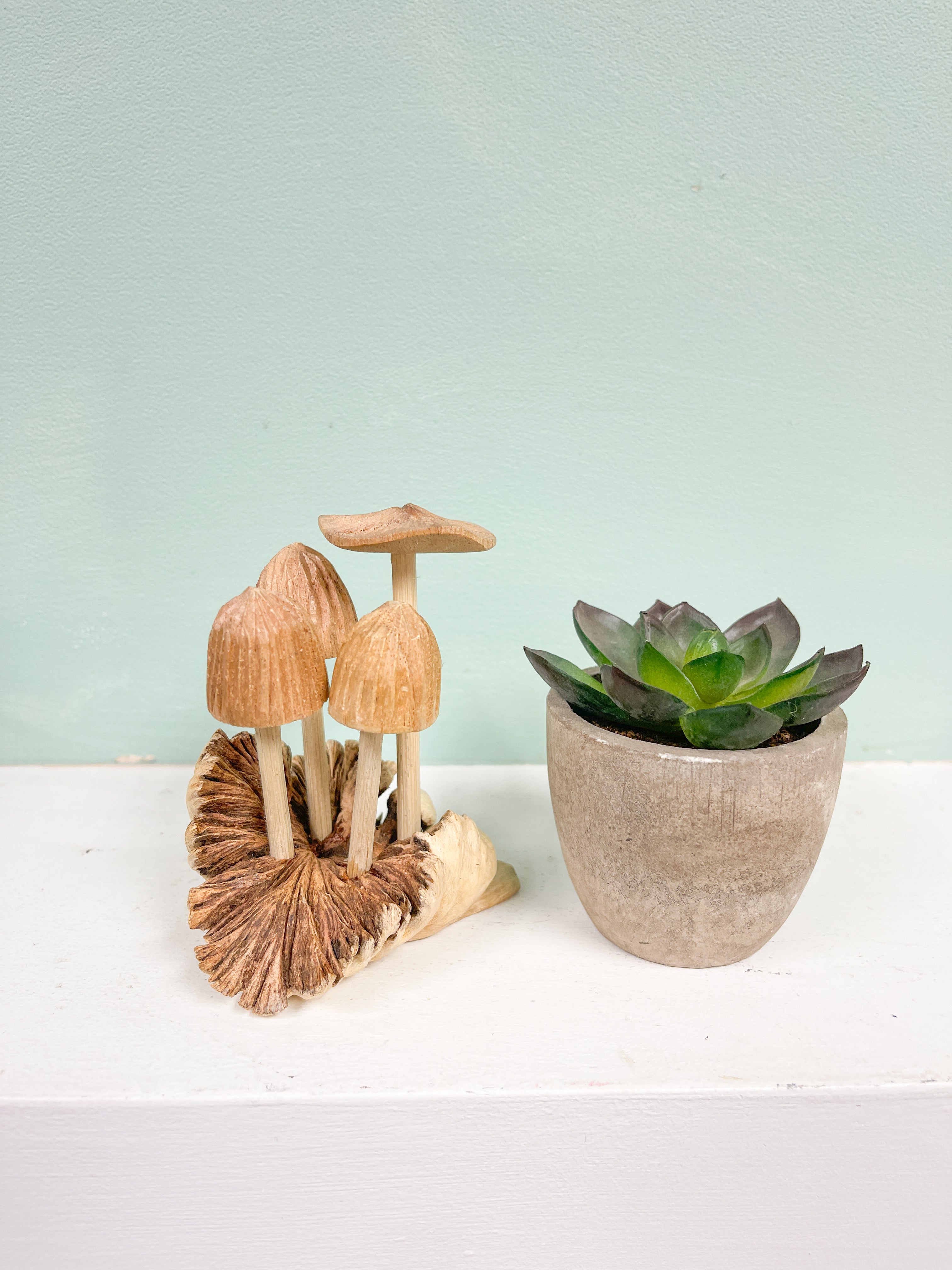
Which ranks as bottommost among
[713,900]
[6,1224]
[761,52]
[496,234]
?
[6,1224]

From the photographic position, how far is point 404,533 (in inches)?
15.4

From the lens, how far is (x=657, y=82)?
61 cm

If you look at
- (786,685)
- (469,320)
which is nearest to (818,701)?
(786,685)

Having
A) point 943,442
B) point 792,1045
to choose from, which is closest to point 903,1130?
point 792,1045

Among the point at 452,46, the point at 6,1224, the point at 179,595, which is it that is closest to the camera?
the point at 6,1224

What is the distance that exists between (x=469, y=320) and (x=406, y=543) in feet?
1.02

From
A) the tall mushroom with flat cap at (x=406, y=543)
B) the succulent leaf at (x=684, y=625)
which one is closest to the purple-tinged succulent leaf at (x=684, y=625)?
the succulent leaf at (x=684, y=625)

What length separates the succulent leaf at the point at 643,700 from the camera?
40 cm

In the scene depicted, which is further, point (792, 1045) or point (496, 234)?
point (496, 234)

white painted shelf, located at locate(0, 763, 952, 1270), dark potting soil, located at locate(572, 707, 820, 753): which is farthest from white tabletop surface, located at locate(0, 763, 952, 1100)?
dark potting soil, located at locate(572, 707, 820, 753)

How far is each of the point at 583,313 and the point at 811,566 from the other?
269mm

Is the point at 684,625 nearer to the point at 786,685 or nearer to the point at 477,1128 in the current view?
the point at 786,685

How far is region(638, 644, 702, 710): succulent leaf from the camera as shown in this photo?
42 cm

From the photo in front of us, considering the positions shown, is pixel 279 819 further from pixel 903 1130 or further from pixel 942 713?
pixel 942 713
